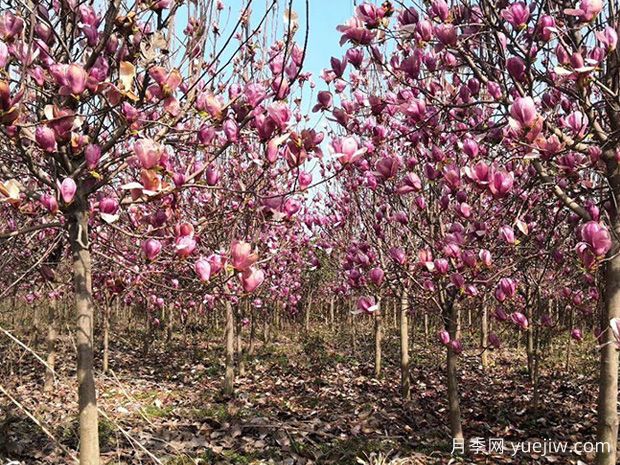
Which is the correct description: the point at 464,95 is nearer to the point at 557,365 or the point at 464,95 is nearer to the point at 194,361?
the point at 557,365

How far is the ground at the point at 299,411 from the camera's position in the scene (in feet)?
13.3

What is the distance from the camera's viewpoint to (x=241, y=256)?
175 cm

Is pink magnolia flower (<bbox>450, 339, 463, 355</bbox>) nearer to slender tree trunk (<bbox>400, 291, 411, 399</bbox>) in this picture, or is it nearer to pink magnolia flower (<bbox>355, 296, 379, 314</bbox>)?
pink magnolia flower (<bbox>355, 296, 379, 314</bbox>)

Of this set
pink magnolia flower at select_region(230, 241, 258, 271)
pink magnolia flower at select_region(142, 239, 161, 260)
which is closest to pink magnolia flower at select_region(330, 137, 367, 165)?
pink magnolia flower at select_region(230, 241, 258, 271)

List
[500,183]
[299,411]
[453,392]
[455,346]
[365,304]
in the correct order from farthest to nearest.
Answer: [299,411]
[453,392]
[455,346]
[365,304]
[500,183]

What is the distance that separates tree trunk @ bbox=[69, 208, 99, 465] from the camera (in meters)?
Result: 2.31

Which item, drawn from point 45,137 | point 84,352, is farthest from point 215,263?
point 84,352

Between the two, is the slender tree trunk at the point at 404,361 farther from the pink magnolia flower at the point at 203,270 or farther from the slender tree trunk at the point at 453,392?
the pink magnolia flower at the point at 203,270

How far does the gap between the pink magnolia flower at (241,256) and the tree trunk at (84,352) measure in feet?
3.05

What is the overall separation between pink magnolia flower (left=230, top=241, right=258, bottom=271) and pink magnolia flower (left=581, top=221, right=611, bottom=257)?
1371mm

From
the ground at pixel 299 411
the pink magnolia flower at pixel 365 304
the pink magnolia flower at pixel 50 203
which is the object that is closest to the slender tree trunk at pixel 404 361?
the ground at pixel 299 411

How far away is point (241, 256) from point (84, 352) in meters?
1.11

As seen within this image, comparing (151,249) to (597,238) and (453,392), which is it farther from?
(453,392)

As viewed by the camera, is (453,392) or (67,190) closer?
(67,190)
